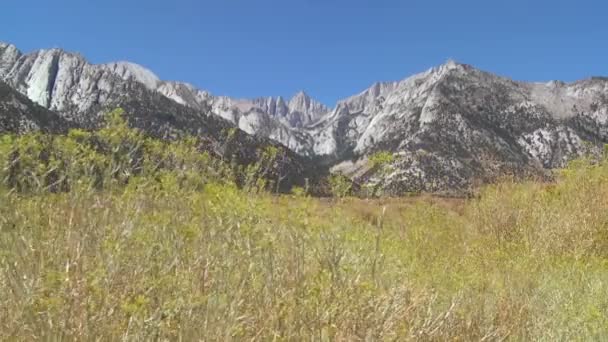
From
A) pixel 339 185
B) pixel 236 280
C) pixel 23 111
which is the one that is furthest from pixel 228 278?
pixel 23 111

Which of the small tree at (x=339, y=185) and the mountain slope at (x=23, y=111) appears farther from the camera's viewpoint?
the mountain slope at (x=23, y=111)

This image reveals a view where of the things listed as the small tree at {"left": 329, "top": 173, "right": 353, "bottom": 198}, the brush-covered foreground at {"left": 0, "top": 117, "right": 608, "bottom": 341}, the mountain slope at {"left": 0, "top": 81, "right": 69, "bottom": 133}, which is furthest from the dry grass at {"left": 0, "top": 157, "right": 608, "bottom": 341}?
the mountain slope at {"left": 0, "top": 81, "right": 69, "bottom": 133}

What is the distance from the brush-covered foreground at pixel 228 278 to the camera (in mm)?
3014

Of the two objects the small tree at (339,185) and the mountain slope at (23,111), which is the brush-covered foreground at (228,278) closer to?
the small tree at (339,185)

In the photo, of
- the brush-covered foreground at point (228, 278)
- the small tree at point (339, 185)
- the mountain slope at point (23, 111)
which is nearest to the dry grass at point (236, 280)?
the brush-covered foreground at point (228, 278)

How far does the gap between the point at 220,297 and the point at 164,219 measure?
166 centimetres

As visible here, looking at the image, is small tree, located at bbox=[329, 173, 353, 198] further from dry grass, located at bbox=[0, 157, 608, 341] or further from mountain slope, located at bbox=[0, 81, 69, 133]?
mountain slope, located at bbox=[0, 81, 69, 133]

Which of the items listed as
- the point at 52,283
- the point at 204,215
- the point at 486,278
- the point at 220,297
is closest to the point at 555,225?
the point at 486,278

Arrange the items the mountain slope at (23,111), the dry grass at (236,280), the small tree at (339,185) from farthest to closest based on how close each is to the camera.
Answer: the mountain slope at (23,111) → the small tree at (339,185) → the dry grass at (236,280)

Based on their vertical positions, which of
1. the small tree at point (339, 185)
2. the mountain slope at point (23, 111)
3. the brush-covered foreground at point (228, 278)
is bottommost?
the brush-covered foreground at point (228, 278)

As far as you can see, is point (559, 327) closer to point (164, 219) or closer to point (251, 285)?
point (251, 285)

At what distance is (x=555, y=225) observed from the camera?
933 centimetres

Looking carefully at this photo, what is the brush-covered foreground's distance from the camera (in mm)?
3014

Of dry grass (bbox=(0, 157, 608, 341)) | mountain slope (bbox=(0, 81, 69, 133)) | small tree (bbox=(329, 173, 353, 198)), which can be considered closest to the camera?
dry grass (bbox=(0, 157, 608, 341))
